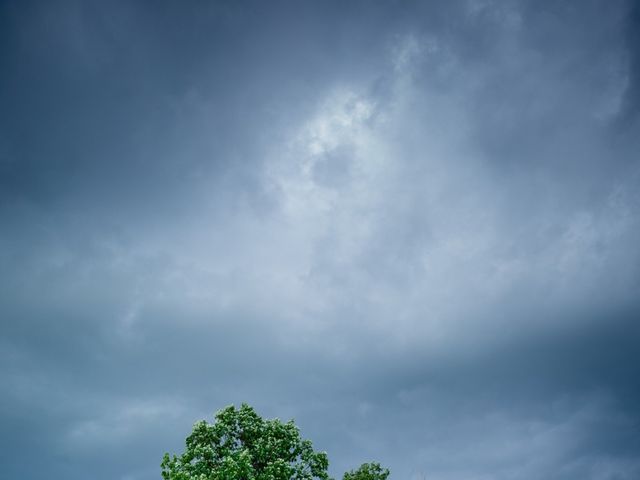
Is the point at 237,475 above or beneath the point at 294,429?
beneath

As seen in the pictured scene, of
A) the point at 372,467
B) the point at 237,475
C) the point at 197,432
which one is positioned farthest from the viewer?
the point at 372,467

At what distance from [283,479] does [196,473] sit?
19.3ft

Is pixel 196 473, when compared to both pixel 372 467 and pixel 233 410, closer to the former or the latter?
pixel 233 410

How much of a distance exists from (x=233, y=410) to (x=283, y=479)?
647 centimetres

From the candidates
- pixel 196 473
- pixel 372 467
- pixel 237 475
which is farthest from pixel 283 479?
pixel 372 467

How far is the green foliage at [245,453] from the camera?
3259 centimetres

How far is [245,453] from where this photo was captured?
32.8 metres

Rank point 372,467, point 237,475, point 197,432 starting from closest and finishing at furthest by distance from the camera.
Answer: point 237,475
point 197,432
point 372,467

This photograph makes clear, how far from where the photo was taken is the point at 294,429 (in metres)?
37.9

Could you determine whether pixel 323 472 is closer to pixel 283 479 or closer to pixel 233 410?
pixel 283 479

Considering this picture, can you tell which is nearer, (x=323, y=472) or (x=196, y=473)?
(x=196, y=473)

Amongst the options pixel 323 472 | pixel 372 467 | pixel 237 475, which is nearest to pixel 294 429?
pixel 323 472

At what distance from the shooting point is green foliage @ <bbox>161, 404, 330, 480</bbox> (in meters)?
32.6

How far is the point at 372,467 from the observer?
150ft
